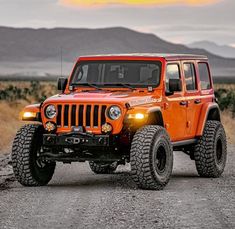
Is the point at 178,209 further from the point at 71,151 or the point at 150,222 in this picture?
the point at 71,151

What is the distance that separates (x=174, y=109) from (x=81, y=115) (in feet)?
6.22

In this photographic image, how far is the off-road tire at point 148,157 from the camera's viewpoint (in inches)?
449

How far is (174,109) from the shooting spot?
1297cm

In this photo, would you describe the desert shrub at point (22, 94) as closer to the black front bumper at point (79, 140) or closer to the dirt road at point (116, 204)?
the dirt road at point (116, 204)

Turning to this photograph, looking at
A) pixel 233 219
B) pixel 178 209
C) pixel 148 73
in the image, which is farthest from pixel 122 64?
pixel 233 219

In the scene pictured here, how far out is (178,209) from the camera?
31.3ft

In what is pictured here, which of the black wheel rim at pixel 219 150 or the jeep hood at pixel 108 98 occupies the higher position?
the jeep hood at pixel 108 98

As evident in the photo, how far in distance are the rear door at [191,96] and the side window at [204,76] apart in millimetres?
402

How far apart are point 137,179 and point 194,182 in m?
1.87

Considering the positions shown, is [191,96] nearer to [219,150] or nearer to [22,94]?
[219,150]

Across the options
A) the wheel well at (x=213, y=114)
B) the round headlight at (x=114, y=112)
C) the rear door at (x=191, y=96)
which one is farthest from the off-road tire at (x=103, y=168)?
the round headlight at (x=114, y=112)

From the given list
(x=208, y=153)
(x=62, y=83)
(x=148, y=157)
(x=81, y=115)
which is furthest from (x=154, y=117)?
(x=208, y=153)

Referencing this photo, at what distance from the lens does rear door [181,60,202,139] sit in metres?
13.6

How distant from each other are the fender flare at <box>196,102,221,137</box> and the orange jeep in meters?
0.02
